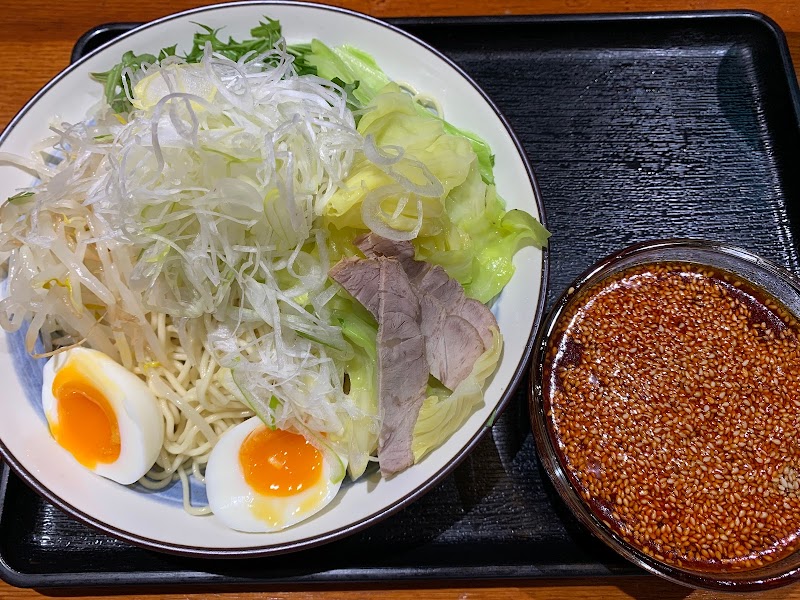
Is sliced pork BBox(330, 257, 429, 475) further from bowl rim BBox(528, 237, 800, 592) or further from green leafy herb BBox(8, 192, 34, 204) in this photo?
green leafy herb BBox(8, 192, 34, 204)

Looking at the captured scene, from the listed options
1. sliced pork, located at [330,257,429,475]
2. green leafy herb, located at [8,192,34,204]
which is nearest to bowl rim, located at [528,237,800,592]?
sliced pork, located at [330,257,429,475]

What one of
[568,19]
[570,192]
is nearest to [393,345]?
[570,192]

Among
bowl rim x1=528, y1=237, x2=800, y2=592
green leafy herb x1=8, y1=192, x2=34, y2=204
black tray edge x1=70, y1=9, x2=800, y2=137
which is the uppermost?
black tray edge x1=70, y1=9, x2=800, y2=137

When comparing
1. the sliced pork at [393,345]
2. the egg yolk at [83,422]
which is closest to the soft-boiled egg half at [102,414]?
the egg yolk at [83,422]

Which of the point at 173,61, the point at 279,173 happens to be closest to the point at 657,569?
the point at 279,173

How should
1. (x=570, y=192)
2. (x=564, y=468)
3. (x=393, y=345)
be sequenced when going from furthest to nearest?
1. (x=570, y=192)
2. (x=564, y=468)
3. (x=393, y=345)

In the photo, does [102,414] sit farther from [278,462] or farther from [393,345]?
[393,345]
